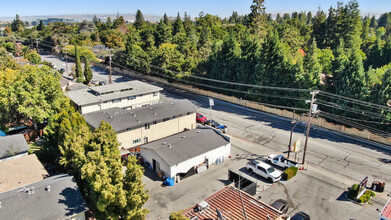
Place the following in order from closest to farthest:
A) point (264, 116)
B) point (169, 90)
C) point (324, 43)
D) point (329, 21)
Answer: point (264, 116), point (169, 90), point (329, 21), point (324, 43)

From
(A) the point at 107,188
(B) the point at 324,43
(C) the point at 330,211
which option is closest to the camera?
(A) the point at 107,188

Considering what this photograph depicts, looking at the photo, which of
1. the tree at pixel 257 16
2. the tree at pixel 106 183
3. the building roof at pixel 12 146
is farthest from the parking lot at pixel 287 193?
the tree at pixel 257 16

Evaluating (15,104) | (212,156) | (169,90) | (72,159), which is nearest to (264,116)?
(212,156)

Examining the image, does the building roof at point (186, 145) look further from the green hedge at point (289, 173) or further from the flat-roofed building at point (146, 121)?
the green hedge at point (289, 173)

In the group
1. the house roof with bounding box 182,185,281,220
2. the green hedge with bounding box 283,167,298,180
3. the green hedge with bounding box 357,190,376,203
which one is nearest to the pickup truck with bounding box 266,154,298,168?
the green hedge with bounding box 283,167,298,180

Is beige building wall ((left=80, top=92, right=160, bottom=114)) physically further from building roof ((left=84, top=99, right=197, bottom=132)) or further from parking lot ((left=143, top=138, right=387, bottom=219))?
parking lot ((left=143, top=138, right=387, bottom=219))

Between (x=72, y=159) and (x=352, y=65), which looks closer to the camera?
(x=72, y=159)

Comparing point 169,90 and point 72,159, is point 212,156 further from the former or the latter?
point 169,90
